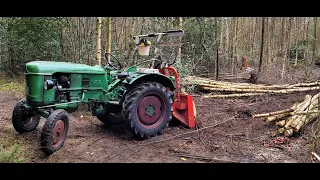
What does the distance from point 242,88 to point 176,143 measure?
15.2 feet

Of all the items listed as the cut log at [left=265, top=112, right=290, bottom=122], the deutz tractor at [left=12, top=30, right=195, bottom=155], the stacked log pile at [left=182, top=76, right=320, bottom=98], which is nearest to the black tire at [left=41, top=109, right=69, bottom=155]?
the deutz tractor at [left=12, top=30, right=195, bottom=155]

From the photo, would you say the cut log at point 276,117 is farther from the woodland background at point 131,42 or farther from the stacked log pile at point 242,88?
the woodland background at point 131,42

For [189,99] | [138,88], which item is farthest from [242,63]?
[138,88]

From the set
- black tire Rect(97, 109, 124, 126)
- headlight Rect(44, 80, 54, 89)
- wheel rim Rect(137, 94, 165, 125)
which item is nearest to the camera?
headlight Rect(44, 80, 54, 89)

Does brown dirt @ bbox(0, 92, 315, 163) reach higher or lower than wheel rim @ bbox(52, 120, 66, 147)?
lower

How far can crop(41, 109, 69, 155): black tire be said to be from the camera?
3834 mm

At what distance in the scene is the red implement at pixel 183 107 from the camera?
560 cm

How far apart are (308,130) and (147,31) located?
9.47 meters

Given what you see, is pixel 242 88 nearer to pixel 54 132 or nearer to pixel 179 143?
pixel 179 143

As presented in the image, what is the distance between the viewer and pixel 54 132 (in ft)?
12.9

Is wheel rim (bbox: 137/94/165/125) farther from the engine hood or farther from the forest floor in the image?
the engine hood

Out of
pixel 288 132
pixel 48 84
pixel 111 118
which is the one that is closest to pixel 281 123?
pixel 288 132

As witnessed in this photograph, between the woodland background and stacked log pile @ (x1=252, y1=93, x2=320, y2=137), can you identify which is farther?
the woodland background
